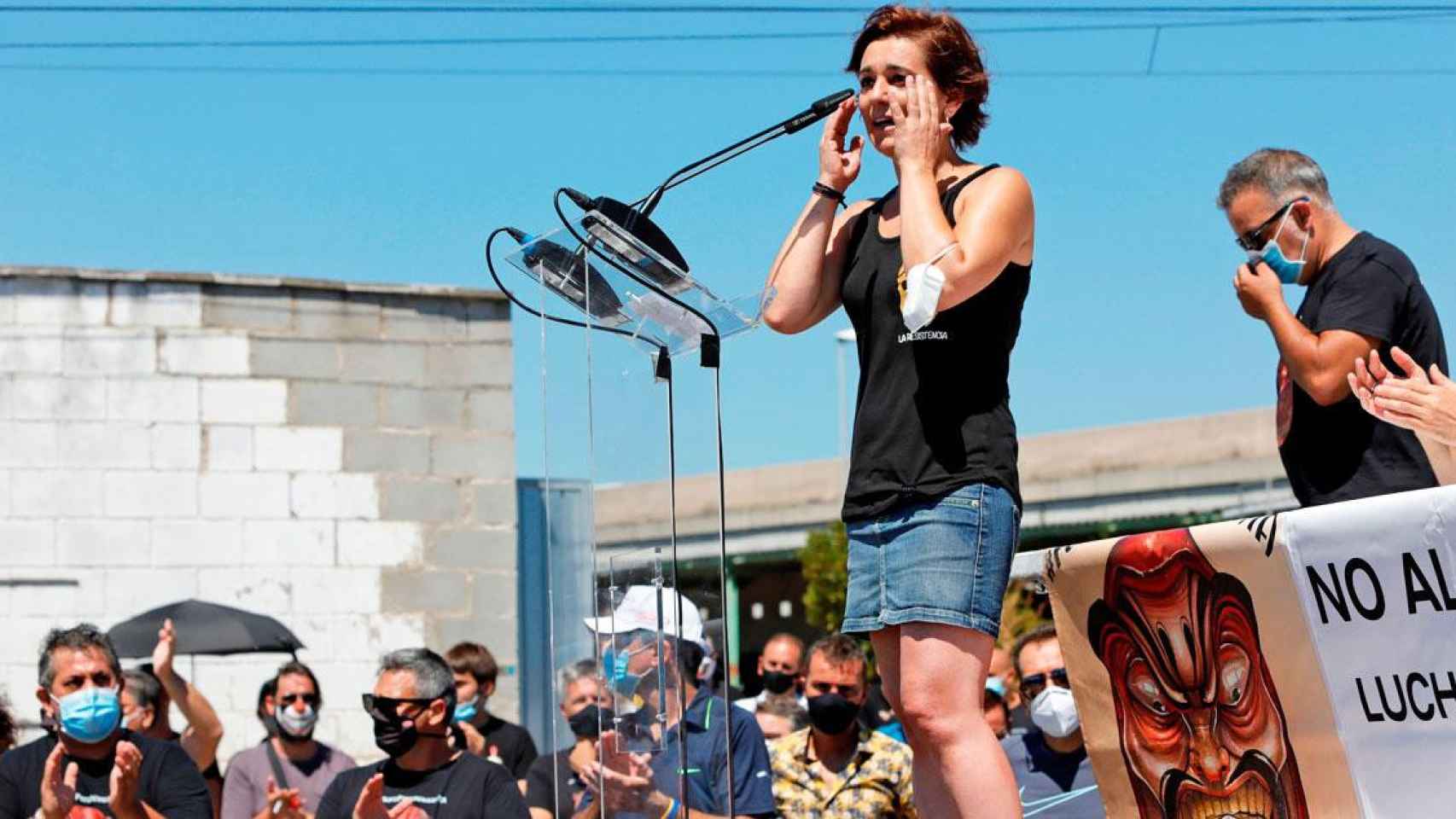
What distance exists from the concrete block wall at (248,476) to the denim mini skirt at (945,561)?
30.4 ft

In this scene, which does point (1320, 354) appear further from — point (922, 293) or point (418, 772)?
point (418, 772)

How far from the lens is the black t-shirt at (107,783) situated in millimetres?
6719

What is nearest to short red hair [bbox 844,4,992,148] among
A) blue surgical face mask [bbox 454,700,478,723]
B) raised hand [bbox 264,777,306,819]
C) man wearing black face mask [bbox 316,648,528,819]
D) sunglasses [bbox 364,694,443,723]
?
man wearing black face mask [bbox 316,648,528,819]

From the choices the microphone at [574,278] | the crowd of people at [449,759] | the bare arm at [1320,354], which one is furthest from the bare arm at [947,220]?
the crowd of people at [449,759]

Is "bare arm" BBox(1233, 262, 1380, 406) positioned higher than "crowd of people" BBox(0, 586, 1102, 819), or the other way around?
"bare arm" BBox(1233, 262, 1380, 406)

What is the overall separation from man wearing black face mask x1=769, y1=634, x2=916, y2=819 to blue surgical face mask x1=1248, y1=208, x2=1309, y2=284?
2.79 meters

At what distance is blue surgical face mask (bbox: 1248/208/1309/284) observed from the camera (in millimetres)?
4648

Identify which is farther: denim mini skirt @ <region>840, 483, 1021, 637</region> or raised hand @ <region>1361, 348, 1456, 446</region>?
raised hand @ <region>1361, 348, 1456, 446</region>

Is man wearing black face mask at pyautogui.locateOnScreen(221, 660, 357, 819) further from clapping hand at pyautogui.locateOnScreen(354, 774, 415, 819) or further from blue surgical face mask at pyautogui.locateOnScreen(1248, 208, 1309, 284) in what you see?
blue surgical face mask at pyautogui.locateOnScreen(1248, 208, 1309, 284)

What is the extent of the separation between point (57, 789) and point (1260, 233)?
15.7ft

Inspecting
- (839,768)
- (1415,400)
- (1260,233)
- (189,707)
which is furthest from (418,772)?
(1415,400)

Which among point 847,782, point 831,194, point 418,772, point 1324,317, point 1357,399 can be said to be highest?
point 831,194

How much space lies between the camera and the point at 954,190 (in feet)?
12.0

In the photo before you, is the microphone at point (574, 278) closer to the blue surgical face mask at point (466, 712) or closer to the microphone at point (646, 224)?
the microphone at point (646, 224)
